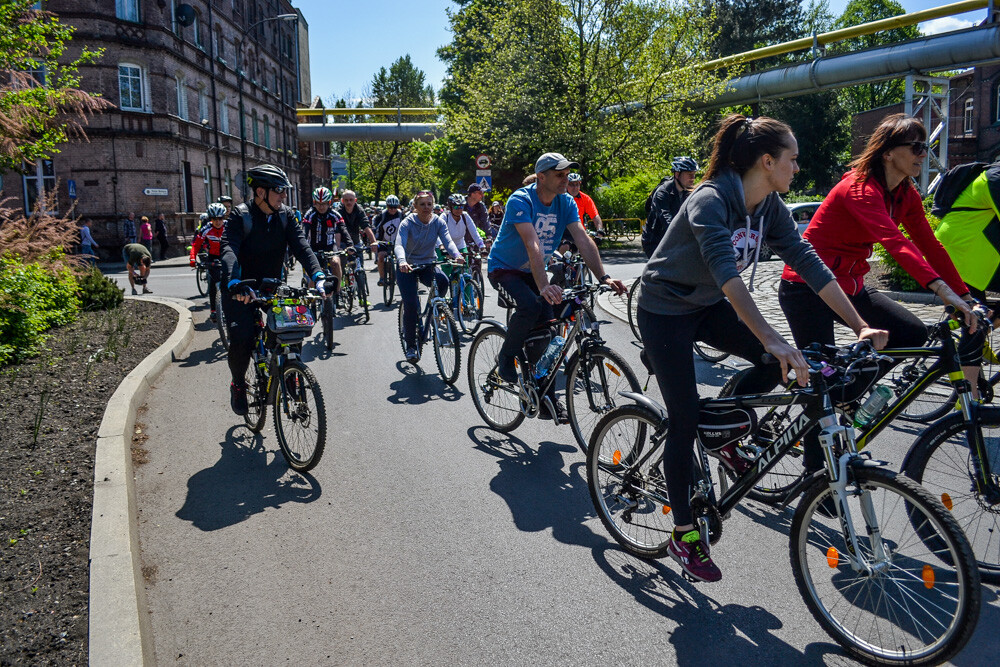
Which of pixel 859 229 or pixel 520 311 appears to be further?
pixel 520 311

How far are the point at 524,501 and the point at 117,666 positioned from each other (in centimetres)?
244

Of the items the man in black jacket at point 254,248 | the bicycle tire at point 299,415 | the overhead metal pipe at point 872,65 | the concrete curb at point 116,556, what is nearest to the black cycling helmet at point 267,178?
the man in black jacket at point 254,248

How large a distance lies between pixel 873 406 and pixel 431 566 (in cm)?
215

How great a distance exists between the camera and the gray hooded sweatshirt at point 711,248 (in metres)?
3.27

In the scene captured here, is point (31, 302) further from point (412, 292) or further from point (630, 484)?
point (630, 484)

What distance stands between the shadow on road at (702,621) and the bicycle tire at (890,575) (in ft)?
0.60

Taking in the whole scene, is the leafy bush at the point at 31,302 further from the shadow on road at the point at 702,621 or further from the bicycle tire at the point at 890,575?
the bicycle tire at the point at 890,575

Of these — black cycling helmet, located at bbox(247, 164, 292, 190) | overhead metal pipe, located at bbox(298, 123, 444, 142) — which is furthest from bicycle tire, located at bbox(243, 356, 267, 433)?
overhead metal pipe, located at bbox(298, 123, 444, 142)

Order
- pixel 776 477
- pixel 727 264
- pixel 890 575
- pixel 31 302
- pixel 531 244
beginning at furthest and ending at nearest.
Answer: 1. pixel 31 302
2. pixel 531 244
3. pixel 776 477
4. pixel 727 264
5. pixel 890 575

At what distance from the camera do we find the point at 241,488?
527cm

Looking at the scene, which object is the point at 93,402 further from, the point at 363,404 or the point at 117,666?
the point at 117,666

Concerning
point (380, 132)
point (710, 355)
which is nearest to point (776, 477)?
point (710, 355)

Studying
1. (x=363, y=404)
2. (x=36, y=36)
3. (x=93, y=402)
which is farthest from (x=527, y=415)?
(x=36, y=36)

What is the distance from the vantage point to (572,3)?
99.5ft
